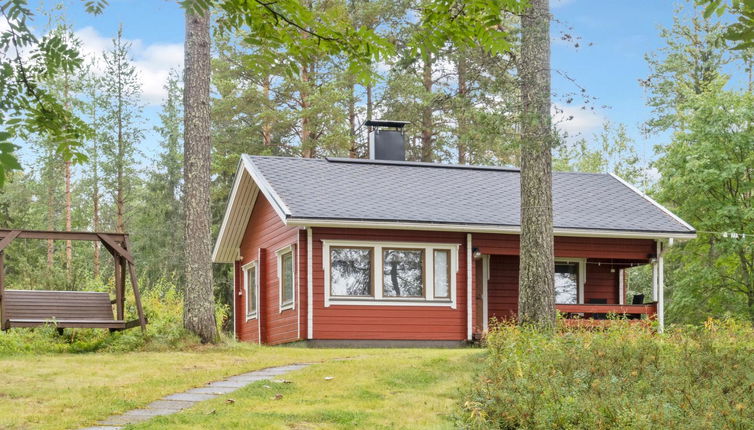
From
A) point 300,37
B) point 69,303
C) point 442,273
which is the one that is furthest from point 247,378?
point 442,273

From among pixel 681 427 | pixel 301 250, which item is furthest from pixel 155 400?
pixel 301 250

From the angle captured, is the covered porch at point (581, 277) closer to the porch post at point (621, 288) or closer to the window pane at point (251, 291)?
the porch post at point (621, 288)

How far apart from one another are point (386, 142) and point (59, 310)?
1090 centimetres

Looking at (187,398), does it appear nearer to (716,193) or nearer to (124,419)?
(124,419)

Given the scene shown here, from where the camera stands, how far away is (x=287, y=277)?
20.4 metres

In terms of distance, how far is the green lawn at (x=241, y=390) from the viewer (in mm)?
8508

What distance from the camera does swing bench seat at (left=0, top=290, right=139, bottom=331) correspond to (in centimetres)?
1499

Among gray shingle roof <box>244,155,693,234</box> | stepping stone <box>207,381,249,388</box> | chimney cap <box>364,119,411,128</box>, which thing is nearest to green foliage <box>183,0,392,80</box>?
stepping stone <box>207,381,249,388</box>

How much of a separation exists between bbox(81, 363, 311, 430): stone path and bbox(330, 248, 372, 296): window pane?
6554 millimetres

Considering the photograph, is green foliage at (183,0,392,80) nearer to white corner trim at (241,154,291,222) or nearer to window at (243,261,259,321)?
white corner trim at (241,154,291,222)

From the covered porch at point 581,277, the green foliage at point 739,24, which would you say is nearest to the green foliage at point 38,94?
the green foliage at point 739,24

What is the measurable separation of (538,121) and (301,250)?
273 inches

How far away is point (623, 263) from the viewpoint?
21969 millimetres

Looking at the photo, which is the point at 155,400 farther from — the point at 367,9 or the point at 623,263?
the point at 367,9
